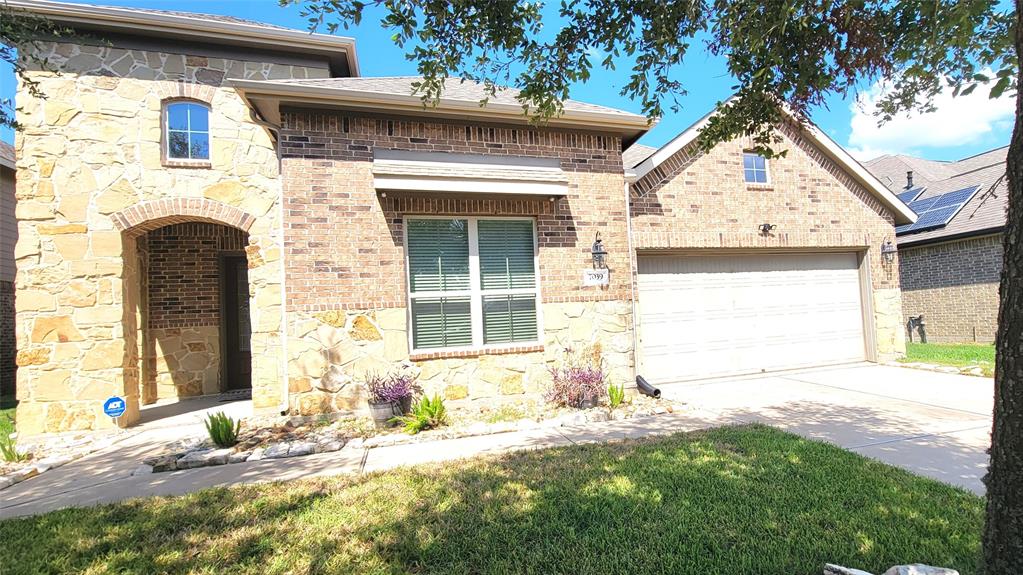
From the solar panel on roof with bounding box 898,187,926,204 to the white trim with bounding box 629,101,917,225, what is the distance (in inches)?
392

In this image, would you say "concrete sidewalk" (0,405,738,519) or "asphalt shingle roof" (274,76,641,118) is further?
"asphalt shingle roof" (274,76,641,118)

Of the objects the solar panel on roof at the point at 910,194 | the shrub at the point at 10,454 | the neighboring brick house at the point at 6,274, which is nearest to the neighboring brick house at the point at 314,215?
the shrub at the point at 10,454

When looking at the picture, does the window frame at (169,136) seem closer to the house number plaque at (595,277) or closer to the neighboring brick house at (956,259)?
the house number plaque at (595,277)

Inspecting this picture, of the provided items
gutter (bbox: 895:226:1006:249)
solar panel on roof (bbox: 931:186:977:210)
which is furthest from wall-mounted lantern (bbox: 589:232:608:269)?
solar panel on roof (bbox: 931:186:977:210)

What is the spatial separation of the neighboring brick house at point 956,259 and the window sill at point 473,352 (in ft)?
42.2

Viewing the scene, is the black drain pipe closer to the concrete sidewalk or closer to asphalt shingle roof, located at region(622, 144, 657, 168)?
the concrete sidewalk

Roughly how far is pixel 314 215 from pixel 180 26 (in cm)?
418

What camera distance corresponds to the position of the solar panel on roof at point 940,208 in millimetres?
13797

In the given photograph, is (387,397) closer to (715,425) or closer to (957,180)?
(715,425)

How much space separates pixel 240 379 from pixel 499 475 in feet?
23.9

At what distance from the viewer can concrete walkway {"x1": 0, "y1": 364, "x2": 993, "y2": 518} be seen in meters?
3.95

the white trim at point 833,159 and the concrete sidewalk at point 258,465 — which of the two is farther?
the white trim at point 833,159

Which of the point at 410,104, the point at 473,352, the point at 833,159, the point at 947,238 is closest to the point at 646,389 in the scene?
the point at 473,352

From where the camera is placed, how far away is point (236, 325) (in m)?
8.79
